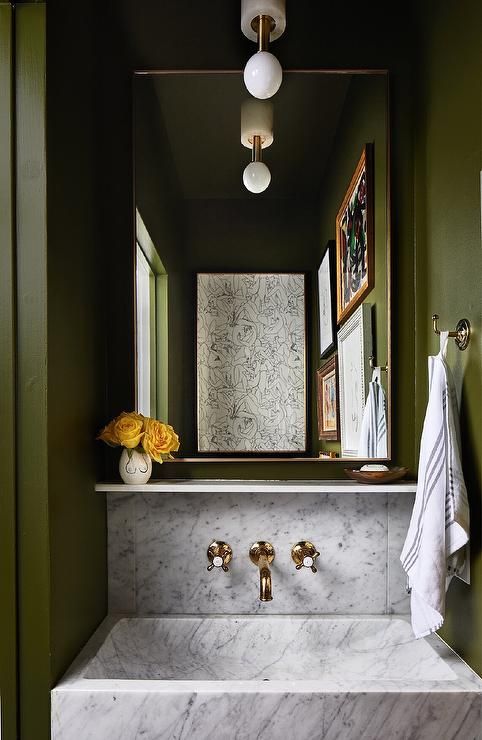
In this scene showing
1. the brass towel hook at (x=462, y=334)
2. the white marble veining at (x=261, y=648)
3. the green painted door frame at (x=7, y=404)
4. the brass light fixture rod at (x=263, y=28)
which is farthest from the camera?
the brass light fixture rod at (x=263, y=28)

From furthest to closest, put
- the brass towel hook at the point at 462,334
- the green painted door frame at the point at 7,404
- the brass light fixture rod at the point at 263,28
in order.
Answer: the brass light fixture rod at the point at 263,28
the brass towel hook at the point at 462,334
the green painted door frame at the point at 7,404

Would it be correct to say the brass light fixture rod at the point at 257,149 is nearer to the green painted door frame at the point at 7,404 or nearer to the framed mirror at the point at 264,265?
the framed mirror at the point at 264,265

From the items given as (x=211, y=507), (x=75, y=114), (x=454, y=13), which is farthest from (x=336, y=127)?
(x=211, y=507)

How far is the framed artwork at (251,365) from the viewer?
1729mm

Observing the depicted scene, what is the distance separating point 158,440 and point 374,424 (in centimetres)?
57

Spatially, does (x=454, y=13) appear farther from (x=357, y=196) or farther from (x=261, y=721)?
(x=261, y=721)

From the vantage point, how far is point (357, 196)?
1751mm

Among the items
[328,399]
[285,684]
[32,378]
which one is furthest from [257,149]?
[285,684]

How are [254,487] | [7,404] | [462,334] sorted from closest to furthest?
1. [7,404]
2. [462,334]
3. [254,487]

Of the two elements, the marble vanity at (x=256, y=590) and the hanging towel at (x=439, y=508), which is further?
the marble vanity at (x=256, y=590)

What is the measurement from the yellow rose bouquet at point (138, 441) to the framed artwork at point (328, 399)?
15.3 inches

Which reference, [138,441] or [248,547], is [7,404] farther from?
[248,547]

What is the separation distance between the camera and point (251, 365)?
68.1 inches

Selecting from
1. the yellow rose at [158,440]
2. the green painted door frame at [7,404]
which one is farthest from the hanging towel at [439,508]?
the green painted door frame at [7,404]
